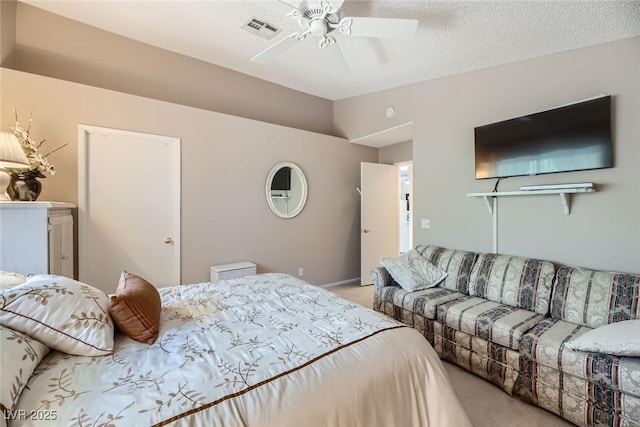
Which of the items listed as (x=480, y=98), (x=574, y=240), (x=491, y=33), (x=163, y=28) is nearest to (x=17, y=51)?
(x=163, y=28)

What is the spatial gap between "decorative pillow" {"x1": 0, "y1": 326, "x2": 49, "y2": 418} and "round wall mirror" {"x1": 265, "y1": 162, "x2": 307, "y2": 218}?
308 cm

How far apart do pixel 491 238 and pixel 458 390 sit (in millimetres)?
1659

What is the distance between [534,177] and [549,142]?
34 centimetres

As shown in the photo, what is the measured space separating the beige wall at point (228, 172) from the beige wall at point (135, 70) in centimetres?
37

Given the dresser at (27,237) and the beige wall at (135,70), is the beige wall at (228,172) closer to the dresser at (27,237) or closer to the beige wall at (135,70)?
the beige wall at (135,70)

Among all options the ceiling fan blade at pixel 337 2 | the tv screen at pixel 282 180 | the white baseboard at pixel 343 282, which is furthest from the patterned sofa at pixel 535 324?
the ceiling fan blade at pixel 337 2

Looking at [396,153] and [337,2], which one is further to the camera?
[396,153]

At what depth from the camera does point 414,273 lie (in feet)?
9.72

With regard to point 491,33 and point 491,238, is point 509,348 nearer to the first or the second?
point 491,238

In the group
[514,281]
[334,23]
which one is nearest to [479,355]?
[514,281]

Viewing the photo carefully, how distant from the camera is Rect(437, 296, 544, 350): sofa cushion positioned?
2.01 metres

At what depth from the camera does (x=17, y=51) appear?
8.68 ft

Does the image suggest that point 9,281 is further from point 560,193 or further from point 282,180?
point 560,193

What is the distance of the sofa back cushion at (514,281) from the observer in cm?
231
